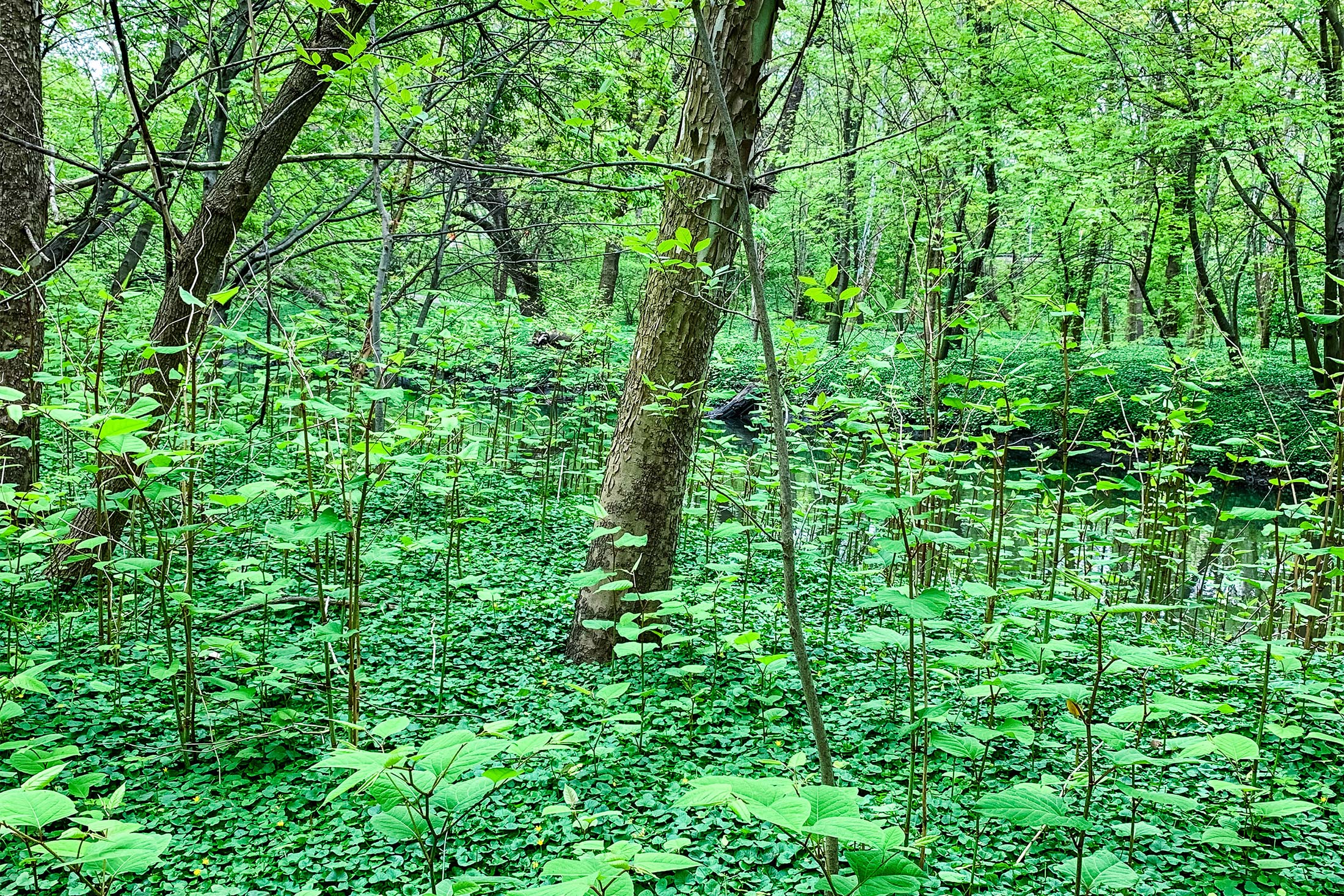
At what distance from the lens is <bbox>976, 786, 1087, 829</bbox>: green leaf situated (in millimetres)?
1137

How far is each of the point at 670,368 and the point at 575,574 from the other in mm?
991

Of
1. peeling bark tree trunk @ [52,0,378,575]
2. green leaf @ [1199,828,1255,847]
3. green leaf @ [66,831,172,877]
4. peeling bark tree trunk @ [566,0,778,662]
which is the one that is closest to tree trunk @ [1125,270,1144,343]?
peeling bark tree trunk @ [566,0,778,662]

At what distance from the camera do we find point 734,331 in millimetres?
17422

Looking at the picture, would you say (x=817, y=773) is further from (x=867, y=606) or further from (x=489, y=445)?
(x=489, y=445)

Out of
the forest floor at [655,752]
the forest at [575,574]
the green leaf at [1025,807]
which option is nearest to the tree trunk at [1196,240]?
the forest at [575,574]

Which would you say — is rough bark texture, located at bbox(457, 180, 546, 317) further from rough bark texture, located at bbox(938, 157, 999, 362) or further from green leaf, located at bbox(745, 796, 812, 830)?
rough bark texture, located at bbox(938, 157, 999, 362)

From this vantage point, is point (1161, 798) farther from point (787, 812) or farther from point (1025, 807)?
point (787, 812)

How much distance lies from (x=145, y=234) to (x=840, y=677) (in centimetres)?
597

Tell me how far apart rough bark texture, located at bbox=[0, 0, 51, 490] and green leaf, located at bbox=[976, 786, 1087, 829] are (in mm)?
3822

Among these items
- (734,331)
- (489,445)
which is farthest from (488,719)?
(734,331)

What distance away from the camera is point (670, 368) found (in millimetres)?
2961

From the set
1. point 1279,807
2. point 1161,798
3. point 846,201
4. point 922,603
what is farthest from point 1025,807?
point 846,201

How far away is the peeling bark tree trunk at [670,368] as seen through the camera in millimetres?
2764

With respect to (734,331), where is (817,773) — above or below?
below
